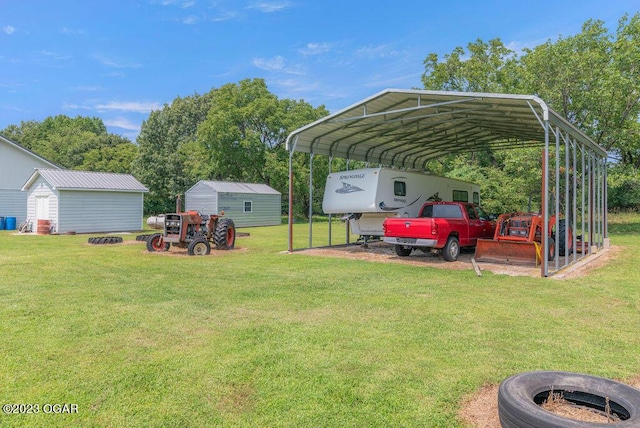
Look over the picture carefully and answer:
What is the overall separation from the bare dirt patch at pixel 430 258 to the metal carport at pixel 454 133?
0.44 metres

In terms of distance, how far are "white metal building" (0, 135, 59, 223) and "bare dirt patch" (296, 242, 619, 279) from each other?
20951 millimetres

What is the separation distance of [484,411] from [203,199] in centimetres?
2568

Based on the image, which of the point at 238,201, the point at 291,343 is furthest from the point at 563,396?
the point at 238,201

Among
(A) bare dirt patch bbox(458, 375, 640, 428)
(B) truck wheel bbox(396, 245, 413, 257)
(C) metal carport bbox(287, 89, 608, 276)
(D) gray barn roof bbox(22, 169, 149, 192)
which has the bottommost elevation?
(A) bare dirt patch bbox(458, 375, 640, 428)

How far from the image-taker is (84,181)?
22.0 meters

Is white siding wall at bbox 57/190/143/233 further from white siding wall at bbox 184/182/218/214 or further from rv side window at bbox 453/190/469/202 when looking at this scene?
rv side window at bbox 453/190/469/202

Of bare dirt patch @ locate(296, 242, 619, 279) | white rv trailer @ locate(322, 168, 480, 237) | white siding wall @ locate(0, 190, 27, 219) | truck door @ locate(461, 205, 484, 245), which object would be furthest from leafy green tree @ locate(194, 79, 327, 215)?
truck door @ locate(461, 205, 484, 245)

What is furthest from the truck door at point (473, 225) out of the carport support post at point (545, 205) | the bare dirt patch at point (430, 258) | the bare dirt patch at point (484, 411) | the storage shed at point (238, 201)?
the storage shed at point (238, 201)

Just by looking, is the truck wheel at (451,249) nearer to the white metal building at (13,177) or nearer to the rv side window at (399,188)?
the rv side window at (399,188)

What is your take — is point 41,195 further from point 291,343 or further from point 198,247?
point 291,343

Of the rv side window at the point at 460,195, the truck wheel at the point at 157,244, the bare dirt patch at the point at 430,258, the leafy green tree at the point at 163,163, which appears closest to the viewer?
the bare dirt patch at the point at 430,258

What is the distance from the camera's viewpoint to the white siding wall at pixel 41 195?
2096 centimetres

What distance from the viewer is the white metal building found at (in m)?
25.0

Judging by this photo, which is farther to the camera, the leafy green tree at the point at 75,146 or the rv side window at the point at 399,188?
the leafy green tree at the point at 75,146
